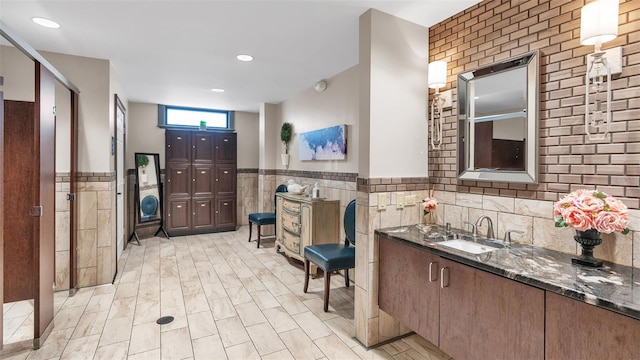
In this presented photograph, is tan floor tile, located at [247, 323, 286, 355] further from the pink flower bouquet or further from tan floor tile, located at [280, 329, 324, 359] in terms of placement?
the pink flower bouquet

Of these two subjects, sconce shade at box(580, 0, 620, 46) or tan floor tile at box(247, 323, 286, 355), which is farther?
tan floor tile at box(247, 323, 286, 355)

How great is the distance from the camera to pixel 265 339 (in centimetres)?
243

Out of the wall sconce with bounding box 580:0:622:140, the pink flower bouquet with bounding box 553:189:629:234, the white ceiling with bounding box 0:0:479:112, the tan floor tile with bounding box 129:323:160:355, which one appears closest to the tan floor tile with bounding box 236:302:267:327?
the tan floor tile with bounding box 129:323:160:355

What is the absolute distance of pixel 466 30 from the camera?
232 cm

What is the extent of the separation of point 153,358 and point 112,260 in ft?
6.18

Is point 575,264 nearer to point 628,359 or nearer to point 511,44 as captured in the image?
point 628,359

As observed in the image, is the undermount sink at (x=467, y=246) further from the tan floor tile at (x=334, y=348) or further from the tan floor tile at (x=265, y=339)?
the tan floor tile at (x=265, y=339)

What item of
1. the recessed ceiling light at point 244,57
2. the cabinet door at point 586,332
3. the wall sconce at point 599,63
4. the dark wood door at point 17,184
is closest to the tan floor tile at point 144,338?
the dark wood door at point 17,184

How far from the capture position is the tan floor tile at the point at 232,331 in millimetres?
2400

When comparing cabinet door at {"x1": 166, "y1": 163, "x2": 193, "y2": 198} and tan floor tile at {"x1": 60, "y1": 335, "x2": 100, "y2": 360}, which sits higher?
cabinet door at {"x1": 166, "y1": 163, "x2": 193, "y2": 198}

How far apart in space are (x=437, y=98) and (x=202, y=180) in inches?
189

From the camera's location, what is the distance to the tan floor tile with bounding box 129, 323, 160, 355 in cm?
230

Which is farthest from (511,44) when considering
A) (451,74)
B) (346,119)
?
(346,119)

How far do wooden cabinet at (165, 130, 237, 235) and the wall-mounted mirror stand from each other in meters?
4.80
